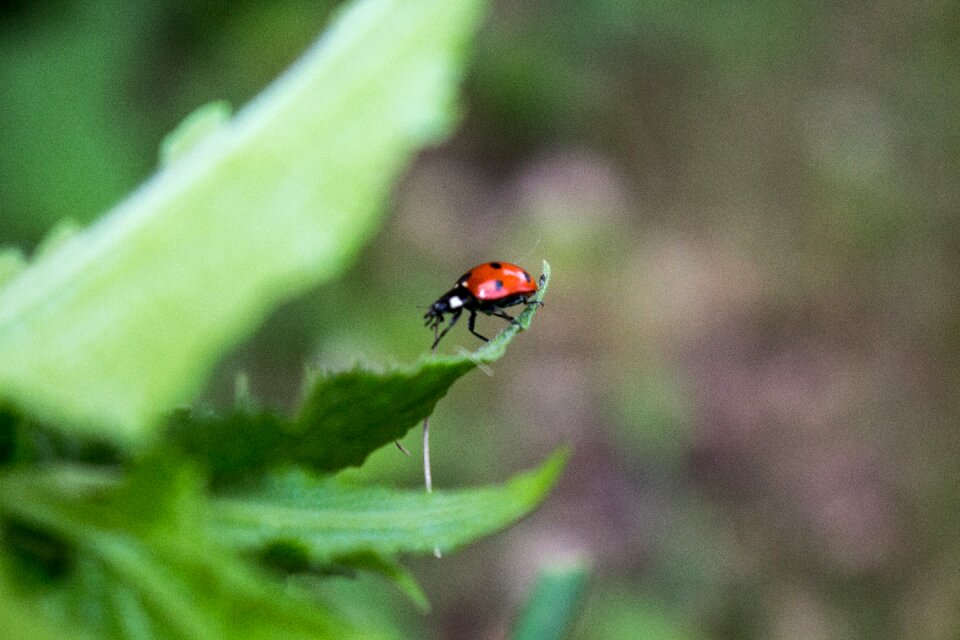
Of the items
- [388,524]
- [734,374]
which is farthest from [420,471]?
[388,524]

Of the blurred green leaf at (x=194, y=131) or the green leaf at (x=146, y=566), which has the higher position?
the blurred green leaf at (x=194, y=131)

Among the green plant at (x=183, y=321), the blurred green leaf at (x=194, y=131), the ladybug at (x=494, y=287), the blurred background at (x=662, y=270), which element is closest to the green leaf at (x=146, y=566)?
the green plant at (x=183, y=321)

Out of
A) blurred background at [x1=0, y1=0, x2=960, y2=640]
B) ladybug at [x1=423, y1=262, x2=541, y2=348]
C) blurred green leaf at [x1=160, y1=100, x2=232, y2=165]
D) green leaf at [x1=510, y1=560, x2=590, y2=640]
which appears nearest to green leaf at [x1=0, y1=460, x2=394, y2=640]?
blurred green leaf at [x1=160, y1=100, x2=232, y2=165]

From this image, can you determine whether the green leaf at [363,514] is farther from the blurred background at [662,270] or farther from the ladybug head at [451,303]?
the blurred background at [662,270]

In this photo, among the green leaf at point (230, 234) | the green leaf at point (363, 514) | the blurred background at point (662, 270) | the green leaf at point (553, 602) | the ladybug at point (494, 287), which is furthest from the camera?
the blurred background at point (662, 270)

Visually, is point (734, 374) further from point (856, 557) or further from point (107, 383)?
point (107, 383)

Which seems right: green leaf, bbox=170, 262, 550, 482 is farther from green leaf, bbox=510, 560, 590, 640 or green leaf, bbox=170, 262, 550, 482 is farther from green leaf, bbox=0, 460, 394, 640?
green leaf, bbox=510, 560, 590, 640
